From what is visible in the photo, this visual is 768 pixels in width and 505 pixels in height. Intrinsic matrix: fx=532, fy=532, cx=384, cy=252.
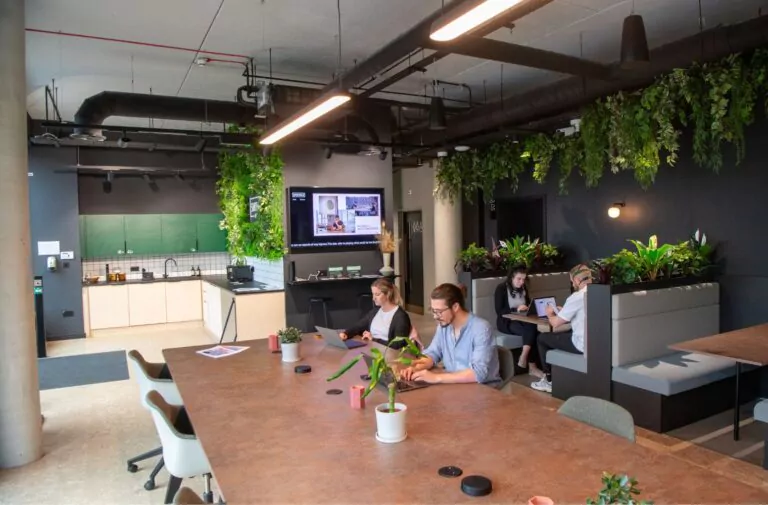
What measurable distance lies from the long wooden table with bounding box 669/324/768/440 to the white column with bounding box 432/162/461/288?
18.1 ft

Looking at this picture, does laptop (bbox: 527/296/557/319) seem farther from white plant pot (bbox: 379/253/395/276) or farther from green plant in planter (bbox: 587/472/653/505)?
green plant in planter (bbox: 587/472/653/505)

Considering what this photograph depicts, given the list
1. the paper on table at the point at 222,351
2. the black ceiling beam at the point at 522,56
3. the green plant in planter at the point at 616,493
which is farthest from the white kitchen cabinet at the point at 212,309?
the green plant in planter at the point at 616,493

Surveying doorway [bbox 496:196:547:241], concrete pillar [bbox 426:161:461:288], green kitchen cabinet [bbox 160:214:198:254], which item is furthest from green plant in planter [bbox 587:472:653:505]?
green kitchen cabinet [bbox 160:214:198:254]

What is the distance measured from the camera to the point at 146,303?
9445 millimetres

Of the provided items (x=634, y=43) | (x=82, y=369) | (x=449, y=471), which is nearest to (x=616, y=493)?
(x=449, y=471)

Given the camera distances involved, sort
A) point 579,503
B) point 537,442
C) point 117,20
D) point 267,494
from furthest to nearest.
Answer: point 117,20, point 537,442, point 267,494, point 579,503

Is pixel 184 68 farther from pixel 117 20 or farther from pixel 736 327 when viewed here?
pixel 736 327

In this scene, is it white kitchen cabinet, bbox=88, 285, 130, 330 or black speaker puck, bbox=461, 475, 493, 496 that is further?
white kitchen cabinet, bbox=88, 285, 130, 330

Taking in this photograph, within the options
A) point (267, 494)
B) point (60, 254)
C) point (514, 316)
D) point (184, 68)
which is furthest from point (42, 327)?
point (267, 494)

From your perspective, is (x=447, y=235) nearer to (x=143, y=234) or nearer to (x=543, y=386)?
(x=543, y=386)

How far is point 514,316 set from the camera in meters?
5.93

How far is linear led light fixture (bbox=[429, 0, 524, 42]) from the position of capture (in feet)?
7.25

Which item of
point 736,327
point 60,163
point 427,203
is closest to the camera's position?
point 736,327

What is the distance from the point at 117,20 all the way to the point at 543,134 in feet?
17.6
